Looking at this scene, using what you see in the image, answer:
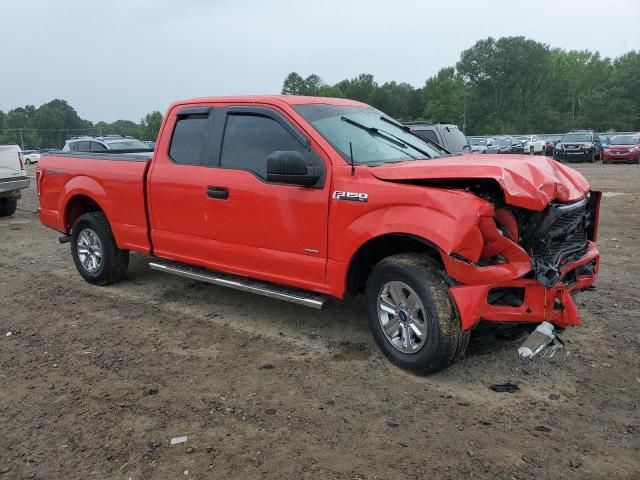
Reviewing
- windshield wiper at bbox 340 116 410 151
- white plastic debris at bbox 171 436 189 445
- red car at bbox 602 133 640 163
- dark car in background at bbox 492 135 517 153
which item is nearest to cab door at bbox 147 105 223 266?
windshield wiper at bbox 340 116 410 151

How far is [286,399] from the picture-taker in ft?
12.6

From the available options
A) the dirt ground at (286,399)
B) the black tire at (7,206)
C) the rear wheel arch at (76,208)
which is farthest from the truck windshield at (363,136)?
the black tire at (7,206)

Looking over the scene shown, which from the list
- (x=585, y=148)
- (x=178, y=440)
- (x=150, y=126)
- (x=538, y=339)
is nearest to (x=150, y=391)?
(x=178, y=440)

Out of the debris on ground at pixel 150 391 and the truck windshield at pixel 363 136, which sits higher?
the truck windshield at pixel 363 136

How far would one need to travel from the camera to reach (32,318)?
5.59 m

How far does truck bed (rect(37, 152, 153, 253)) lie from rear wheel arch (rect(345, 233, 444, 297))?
2.44 metres

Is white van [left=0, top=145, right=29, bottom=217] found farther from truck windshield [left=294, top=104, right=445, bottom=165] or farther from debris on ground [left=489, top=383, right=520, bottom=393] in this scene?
debris on ground [left=489, top=383, right=520, bottom=393]

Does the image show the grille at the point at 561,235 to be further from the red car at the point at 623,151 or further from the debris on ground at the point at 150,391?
the red car at the point at 623,151

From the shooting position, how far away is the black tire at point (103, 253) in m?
6.36

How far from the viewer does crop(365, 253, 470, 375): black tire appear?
12.6ft

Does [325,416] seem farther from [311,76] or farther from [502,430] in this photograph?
[311,76]

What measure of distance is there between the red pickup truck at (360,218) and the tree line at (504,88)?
83.6 m

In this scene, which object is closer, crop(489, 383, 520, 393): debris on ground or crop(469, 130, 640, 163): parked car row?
crop(489, 383, 520, 393): debris on ground

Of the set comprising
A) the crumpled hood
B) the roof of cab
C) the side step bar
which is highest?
the roof of cab
